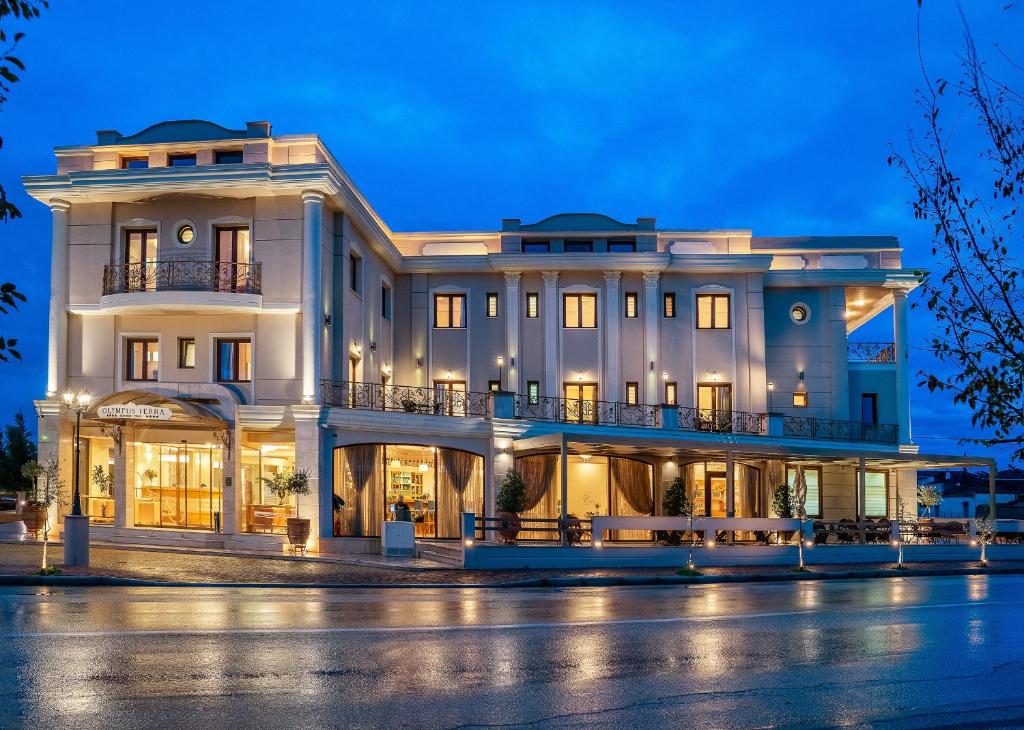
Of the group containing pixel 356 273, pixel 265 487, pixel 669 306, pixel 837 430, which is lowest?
pixel 265 487

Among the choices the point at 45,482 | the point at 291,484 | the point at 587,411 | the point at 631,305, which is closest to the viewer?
the point at 45,482

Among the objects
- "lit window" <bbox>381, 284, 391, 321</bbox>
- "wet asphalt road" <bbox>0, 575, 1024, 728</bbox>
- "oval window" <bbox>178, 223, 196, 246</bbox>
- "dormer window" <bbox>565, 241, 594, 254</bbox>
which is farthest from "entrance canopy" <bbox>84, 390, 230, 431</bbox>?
"dormer window" <bbox>565, 241, 594, 254</bbox>

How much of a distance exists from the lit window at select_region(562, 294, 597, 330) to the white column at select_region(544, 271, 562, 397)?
0.45m

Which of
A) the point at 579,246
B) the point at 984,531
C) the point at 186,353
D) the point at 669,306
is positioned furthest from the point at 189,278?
the point at 984,531

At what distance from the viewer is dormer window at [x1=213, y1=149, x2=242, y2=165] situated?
29.9m

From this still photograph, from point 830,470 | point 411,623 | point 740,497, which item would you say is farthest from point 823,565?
point 411,623

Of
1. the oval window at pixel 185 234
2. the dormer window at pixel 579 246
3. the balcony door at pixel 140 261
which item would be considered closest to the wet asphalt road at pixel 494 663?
the balcony door at pixel 140 261

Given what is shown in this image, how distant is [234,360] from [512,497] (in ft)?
30.2

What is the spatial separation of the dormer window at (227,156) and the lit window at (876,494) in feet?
86.9

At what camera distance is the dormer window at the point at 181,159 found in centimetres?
3033

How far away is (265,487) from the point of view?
3005cm

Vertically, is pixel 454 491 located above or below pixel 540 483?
below

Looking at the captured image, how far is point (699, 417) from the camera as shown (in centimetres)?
3669

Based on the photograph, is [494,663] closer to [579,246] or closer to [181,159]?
[181,159]
